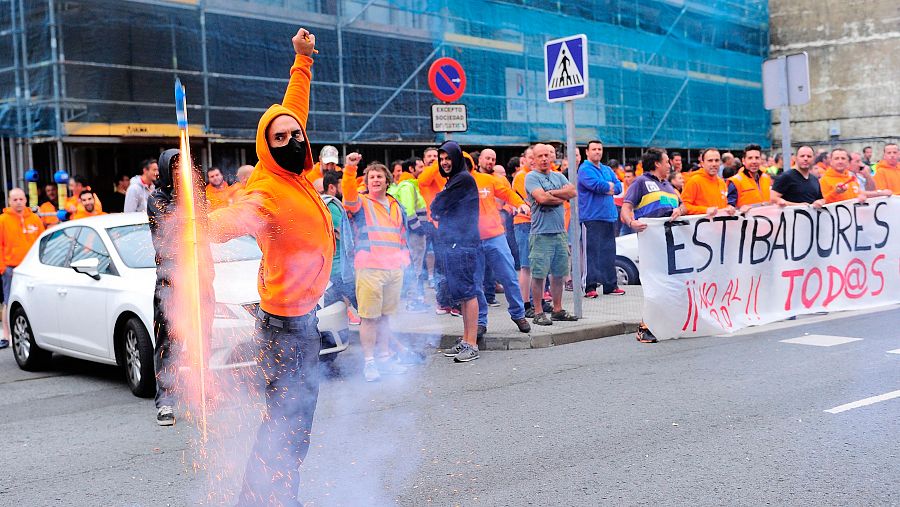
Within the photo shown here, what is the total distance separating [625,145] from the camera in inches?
1177

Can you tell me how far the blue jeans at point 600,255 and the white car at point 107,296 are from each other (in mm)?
4949

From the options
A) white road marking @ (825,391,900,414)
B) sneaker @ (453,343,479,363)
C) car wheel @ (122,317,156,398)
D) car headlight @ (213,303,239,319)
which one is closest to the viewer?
car headlight @ (213,303,239,319)

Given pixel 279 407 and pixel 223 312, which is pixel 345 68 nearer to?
pixel 223 312

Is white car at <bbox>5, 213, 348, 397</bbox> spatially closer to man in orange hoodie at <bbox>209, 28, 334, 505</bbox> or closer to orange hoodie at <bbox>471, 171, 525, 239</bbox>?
orange hoodie at <bbox>471, 171, 525, 239</bbox>

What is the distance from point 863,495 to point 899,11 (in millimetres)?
41871

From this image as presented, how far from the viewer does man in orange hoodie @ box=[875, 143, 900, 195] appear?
43.4ft

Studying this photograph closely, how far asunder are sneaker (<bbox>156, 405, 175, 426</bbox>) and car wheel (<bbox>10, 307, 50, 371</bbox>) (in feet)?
9.93

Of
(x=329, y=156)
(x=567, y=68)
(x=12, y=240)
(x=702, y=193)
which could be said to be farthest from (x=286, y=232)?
(x=12, y=240)

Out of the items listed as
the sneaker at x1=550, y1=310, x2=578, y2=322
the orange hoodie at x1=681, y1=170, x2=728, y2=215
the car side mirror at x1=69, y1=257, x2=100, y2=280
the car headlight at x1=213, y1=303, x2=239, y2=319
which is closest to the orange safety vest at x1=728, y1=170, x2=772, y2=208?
the orange hoodie at x1=681, y1=170, x2=728, y2=215

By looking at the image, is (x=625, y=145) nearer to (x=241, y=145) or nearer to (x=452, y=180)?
(x=241, y=145)

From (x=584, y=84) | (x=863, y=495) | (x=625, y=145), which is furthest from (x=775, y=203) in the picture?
(x=625, y=145)

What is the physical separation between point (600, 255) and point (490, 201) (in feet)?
10.1

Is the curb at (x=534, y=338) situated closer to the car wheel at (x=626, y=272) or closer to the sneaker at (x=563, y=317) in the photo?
the sneaker at (x=563, y=317)

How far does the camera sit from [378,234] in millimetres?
7707
